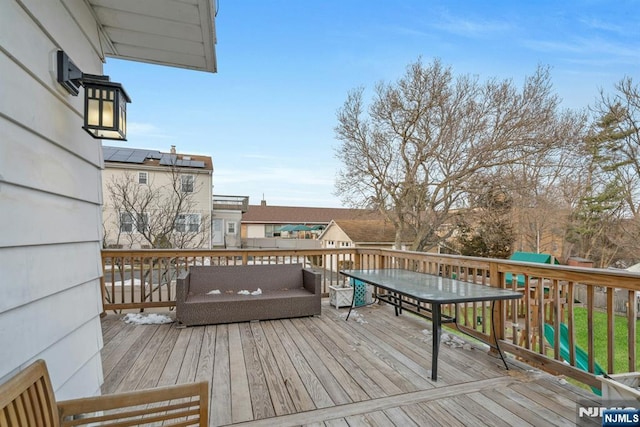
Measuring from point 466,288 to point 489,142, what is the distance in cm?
904

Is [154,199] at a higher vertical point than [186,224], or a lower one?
higher

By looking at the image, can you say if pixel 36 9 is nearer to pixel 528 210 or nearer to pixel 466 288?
pixel 466 288

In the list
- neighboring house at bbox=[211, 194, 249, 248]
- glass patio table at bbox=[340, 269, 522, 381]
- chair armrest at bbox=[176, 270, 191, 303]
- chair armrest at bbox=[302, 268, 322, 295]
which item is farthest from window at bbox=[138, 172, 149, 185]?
glass patio table at bbox=[340, 269, 522, 381]

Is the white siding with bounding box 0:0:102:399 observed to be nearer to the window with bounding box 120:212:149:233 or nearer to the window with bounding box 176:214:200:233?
the window with bounding box 120:212:149:233

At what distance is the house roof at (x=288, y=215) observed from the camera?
88.9 feet

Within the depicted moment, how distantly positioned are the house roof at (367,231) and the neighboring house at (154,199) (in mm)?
7408

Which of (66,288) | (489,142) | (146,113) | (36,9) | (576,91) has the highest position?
(576,91)

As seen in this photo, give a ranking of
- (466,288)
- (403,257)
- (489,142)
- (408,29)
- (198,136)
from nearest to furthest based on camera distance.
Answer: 1. (466,288)
2. (403,257)
3. (408,29)
4. (489,142)
5. (198,136)

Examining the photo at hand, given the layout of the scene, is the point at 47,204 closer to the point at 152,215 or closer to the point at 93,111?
the point at 93,111

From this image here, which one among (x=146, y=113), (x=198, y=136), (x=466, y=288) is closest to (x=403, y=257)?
(x=466, y=288)

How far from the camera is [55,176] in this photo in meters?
1.44

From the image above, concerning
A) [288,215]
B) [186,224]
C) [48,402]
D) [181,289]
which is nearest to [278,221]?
[288,215]

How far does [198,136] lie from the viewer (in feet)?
41.6

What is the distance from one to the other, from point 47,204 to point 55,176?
15cm
